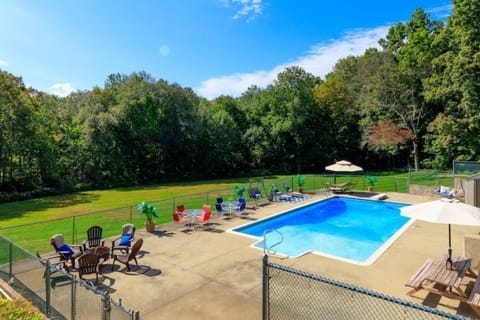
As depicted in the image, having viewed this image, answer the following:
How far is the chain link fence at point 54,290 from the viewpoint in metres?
4.46

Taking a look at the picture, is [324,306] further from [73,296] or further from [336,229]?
[336,229]

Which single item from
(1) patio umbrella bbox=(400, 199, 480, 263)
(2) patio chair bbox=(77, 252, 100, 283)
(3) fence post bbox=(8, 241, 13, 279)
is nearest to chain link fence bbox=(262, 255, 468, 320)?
(1) patio umbrella bbox=(400, 199, 480, 263)

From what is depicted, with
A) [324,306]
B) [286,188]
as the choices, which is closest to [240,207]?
[286,188]

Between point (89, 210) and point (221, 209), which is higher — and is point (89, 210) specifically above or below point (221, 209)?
below

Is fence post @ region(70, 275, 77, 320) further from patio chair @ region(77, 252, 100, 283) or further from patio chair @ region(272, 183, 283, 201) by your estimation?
patio chair @ region(272, 183, 283, 201)

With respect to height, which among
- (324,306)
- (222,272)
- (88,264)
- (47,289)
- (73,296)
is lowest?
(222,272)

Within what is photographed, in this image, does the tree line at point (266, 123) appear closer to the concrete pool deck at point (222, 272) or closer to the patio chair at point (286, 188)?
the patio chair at point (286, 188)

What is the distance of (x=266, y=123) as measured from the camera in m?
40.5

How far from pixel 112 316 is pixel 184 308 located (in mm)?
2170

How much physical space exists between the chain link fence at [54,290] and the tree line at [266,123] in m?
23.2

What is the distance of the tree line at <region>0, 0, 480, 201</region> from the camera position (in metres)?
25.7

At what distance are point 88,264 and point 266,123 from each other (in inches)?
1355

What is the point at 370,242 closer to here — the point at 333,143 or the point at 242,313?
the point at 242,313

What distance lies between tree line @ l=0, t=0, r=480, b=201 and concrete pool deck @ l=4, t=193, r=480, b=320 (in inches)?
718
